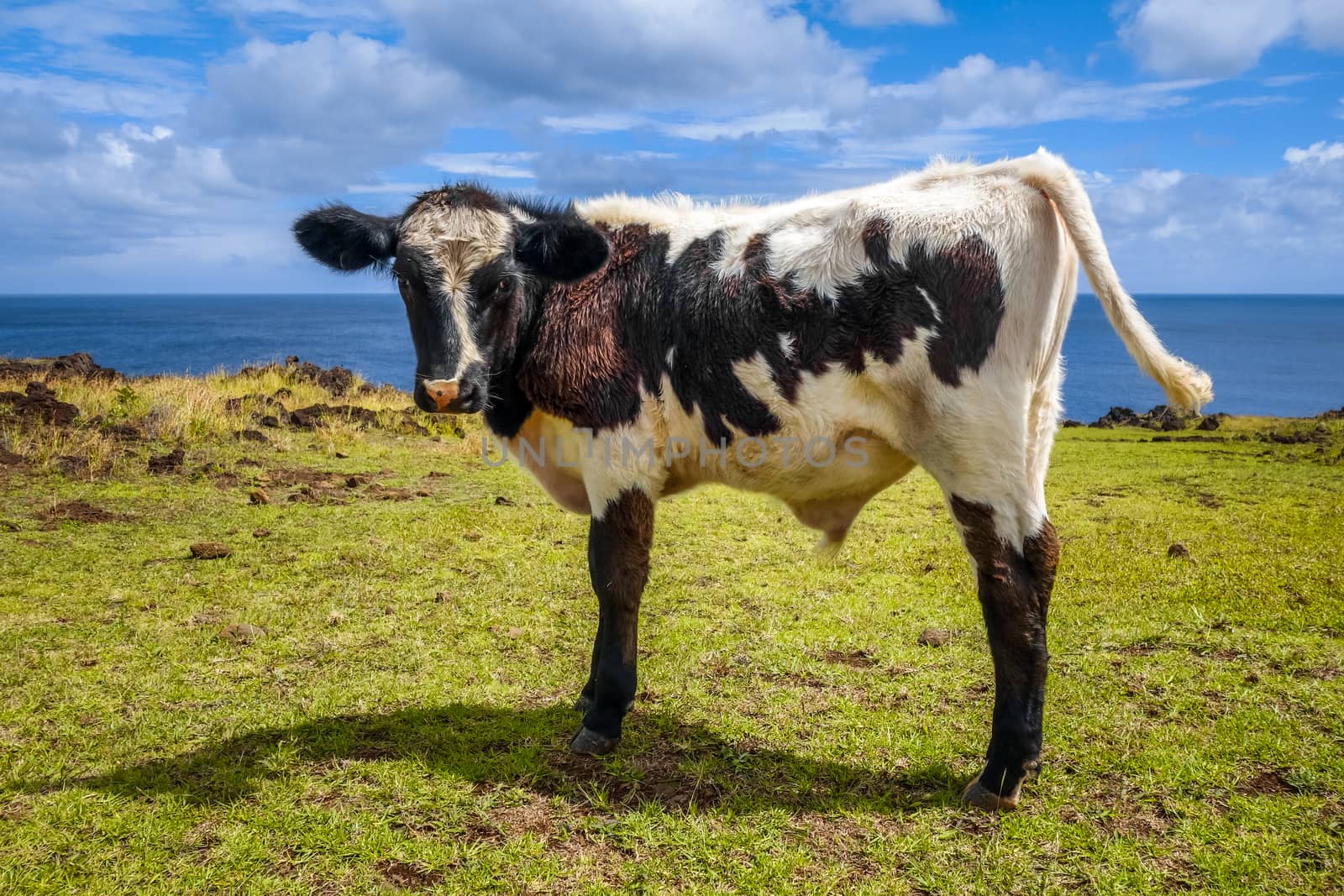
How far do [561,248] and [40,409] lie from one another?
11.9 meters

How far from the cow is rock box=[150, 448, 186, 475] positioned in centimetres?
787

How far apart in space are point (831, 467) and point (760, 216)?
1.43 m

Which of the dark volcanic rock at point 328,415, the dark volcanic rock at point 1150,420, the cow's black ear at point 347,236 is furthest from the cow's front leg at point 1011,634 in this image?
the dark volcanic rock at point 1150,420

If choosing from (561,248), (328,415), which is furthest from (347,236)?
(328,415)

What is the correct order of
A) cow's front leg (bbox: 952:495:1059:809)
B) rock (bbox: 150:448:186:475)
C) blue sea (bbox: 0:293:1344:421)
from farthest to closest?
blue sea (bbox: 0:293:1344:421), rock (bbox: 150:448:186:475), cow's front leg (bbox: 952:495:1059:809)

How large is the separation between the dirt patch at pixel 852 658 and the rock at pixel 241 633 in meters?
4.06

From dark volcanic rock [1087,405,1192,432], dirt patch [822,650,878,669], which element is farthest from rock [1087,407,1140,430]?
dirt patch [822,650,878,669]

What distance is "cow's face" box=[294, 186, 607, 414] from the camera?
4516mm

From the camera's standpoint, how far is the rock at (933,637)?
20.6 feet

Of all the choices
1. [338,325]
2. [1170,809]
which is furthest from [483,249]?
[338,325]

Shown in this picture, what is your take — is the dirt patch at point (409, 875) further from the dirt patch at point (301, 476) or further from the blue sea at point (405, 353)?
the blue sea at point (405, 353)

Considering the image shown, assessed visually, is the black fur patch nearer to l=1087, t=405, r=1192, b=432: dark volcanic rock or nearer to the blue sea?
l=1087, t=405, r=1192, b=432: dark volcanic rock

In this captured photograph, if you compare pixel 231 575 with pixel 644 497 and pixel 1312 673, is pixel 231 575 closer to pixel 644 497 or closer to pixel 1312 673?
pixel 644 497

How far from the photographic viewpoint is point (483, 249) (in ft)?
15.3
